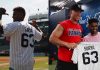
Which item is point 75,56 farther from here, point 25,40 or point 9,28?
point 9,28

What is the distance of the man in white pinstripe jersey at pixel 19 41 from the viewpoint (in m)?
5.34

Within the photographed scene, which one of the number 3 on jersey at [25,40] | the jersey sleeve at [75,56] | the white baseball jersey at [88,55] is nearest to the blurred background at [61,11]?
the white baseball jersey at [88,55]

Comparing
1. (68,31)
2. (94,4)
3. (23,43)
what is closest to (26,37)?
(23,43)

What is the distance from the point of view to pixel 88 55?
573cm

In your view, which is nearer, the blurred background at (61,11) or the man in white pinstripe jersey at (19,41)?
the man in white pinstripe jersey at (19,41)

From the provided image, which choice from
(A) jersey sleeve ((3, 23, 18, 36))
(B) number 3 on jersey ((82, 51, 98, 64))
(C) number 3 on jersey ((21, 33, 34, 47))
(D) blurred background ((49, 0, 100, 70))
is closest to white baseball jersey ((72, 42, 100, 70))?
(B) number 3 on jersey ((82, 51, 98, 64))

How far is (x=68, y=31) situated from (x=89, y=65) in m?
0.81

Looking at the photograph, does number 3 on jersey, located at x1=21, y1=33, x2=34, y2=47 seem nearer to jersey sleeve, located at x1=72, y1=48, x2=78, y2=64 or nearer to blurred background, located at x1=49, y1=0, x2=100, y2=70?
jersey sleeve, located at x1=72, y1=48, x2=78, y2=64

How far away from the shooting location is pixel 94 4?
12.7m

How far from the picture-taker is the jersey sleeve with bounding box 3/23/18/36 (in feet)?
17.5

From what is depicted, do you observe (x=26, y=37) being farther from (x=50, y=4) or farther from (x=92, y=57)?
(x=50, y=4)

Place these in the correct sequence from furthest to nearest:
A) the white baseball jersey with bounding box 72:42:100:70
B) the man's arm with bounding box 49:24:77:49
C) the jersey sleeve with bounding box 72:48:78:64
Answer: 1. the white baseball jersey with bounding box 72:42:100:70
2. the jersey sleeve with bounding box 72:48:78:64
3. the man's arm with bounding box 49:24:77:49

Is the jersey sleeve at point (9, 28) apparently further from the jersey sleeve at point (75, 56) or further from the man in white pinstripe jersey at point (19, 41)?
the jersey sleeve at point (75, 56)

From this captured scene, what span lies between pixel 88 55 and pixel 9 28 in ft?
4.76
